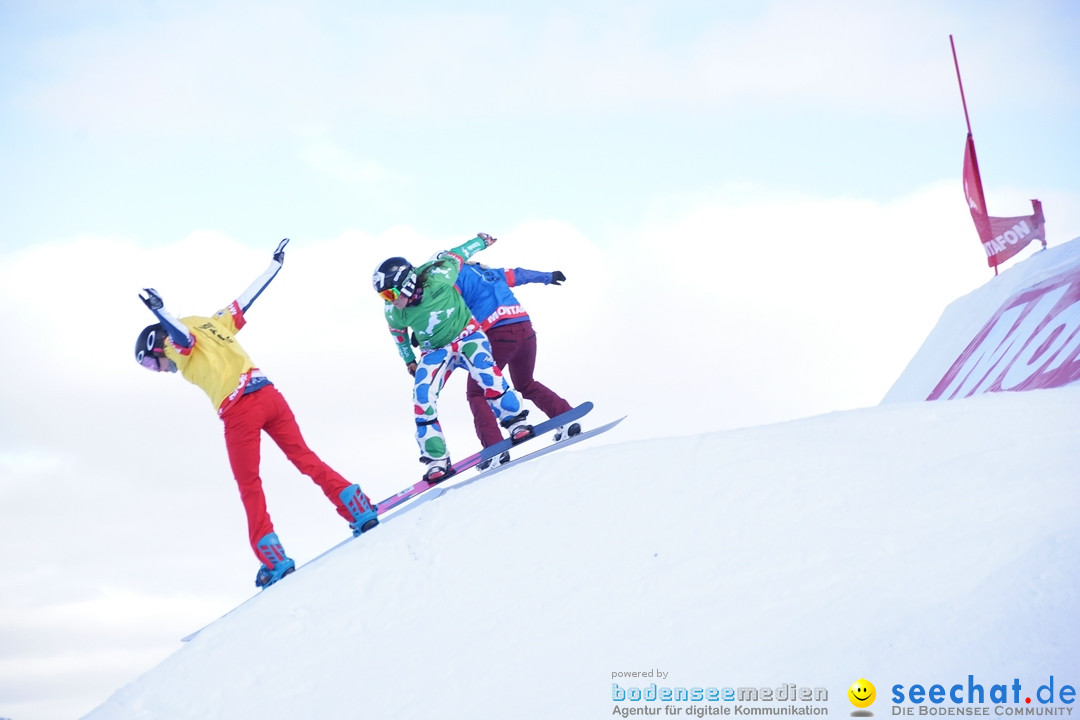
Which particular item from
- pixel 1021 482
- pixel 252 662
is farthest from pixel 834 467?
pixel 252 662

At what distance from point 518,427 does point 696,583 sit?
3.66m

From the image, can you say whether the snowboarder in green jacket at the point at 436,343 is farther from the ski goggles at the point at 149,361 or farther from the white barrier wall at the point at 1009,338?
the white barrier wall at the point at 1009,338

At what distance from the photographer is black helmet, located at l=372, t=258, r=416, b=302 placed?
324 inches

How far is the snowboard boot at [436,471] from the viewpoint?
27.6 feet

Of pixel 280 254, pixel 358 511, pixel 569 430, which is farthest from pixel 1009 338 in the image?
pixel 280 254

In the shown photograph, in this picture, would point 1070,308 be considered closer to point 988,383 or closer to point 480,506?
point 988,383

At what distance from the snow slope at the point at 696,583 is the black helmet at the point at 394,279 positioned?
7.25ft

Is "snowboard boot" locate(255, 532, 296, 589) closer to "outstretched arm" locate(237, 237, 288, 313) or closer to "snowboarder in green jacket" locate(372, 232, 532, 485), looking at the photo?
"snowboarder in green jacket" locate(372, 232, 532, 485)

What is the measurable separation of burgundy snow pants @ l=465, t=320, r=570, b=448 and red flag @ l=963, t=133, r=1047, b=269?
625 centimetres

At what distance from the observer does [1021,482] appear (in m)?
5.04

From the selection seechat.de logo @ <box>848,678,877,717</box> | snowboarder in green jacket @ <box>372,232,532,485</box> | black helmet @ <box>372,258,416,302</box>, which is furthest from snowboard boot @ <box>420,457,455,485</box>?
seechat.de logo @ <box>848,678,877,717</box>

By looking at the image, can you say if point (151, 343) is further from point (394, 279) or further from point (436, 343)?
point (436, 343)

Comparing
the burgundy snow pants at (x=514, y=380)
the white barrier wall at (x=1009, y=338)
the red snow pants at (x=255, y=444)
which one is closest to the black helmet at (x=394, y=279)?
the burgundy snow pants at (x=514, y=380)

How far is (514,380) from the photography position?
30.0 feet
